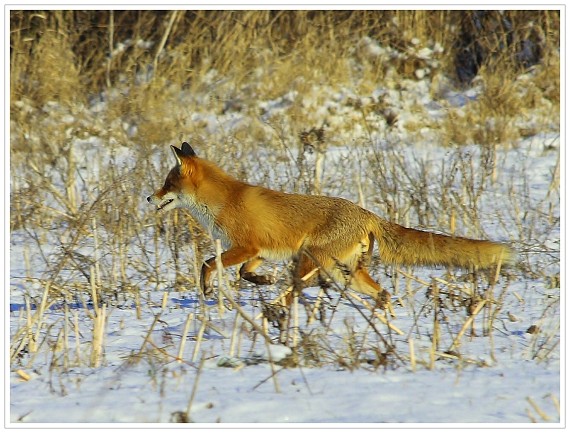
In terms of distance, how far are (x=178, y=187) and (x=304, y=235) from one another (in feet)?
4.26

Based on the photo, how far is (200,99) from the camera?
49.6ft

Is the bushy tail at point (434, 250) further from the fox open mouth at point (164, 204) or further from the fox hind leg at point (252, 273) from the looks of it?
the fox open mouth at point (164, 204)

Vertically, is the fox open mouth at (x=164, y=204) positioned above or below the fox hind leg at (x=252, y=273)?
above

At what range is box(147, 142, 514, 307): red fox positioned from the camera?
665cm

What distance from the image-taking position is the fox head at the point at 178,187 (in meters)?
7.29

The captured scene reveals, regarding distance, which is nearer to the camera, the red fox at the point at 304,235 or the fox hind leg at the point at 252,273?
the red fox at the point at 304,235

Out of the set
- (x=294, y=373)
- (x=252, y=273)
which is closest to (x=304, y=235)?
→ (x=252, y=273)

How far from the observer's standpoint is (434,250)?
21.6 feet

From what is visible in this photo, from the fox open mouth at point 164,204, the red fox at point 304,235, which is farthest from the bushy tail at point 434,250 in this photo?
the fox open mouth at point 164,204

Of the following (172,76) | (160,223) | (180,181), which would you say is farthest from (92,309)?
(172,76)

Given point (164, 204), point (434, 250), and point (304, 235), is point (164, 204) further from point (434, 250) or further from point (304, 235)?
point (434, 250)

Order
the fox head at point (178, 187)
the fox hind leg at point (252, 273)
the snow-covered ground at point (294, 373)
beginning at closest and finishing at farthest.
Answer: the snow-covered ground at point (294, 373) < the fox hind leg at point (252, 273) < the fox head at point (178, 187)
